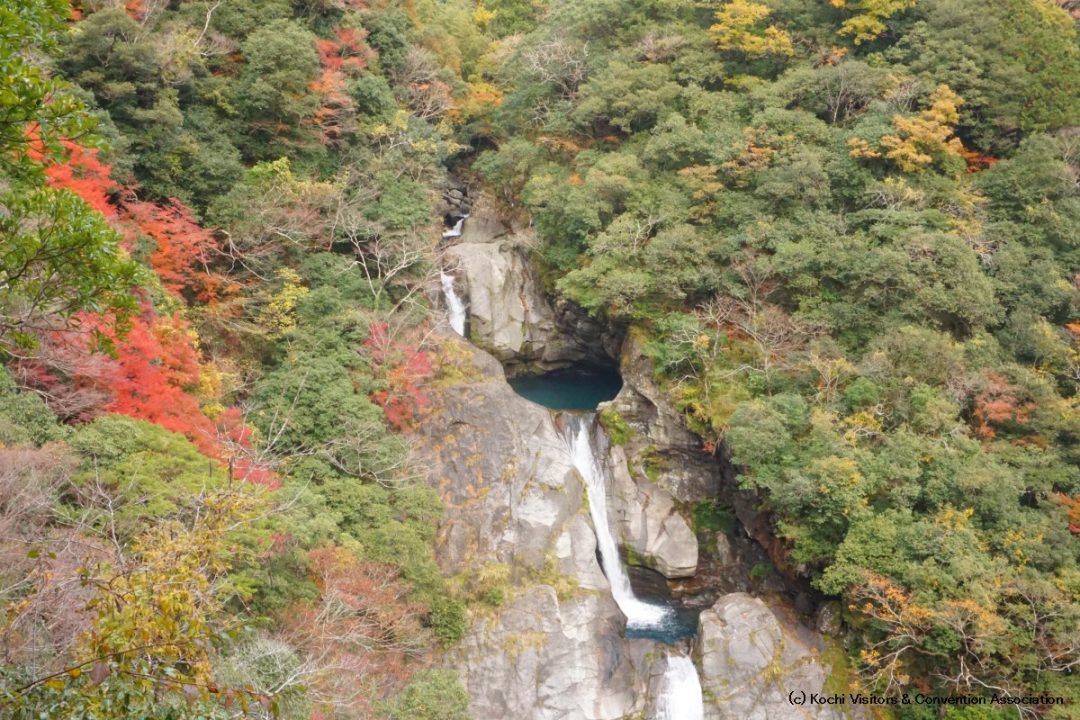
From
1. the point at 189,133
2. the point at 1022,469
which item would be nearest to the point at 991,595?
the point at 1022,469

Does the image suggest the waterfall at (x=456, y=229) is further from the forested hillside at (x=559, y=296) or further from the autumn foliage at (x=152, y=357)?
the autumn foliage at (x=152, y=357)

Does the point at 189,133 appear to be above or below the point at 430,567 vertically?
above

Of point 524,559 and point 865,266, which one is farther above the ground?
point 865,266

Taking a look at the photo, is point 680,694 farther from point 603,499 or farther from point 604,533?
point 603,499

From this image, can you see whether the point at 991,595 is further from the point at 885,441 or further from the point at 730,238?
the point at 730,238

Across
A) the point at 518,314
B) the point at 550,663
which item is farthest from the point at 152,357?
the point at 518,314

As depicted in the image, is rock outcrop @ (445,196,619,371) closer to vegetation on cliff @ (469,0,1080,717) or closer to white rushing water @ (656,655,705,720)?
vegetation on cliff @ (469,0,1080,717)
